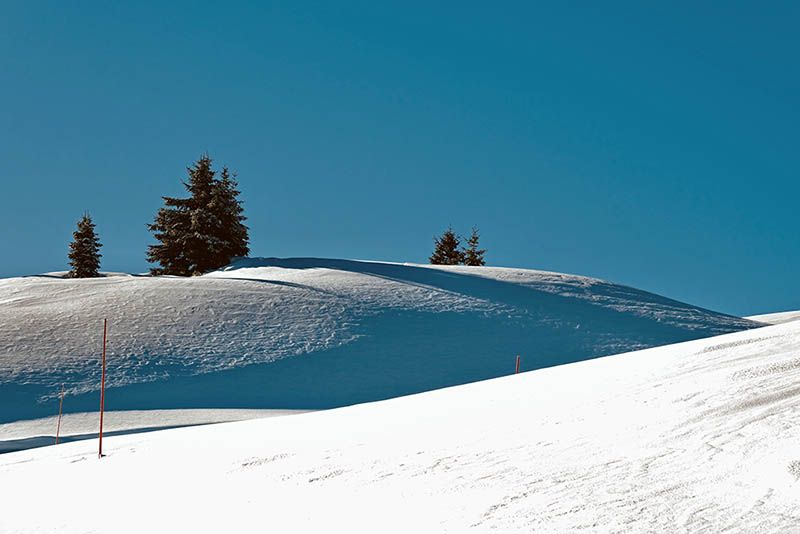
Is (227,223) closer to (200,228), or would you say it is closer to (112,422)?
(200,228)

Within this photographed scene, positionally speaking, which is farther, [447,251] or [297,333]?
[447,251]

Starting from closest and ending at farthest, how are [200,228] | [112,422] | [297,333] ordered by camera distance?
[112,422], [297,333], [200,228]

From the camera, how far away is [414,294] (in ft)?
100

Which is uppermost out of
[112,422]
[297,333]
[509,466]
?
[297,333]

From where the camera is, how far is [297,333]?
25016mm

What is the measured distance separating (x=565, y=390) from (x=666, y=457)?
2.35m

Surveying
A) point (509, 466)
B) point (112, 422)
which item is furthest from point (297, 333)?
point (509, 466)

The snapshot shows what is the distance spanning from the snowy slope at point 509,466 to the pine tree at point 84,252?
4101 cm

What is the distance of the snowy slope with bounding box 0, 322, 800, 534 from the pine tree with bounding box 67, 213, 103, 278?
41.0 metres

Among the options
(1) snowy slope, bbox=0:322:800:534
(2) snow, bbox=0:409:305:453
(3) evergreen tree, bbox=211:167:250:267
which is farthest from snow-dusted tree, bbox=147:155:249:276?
(1) snowy slope, bbox=0:322:800:534

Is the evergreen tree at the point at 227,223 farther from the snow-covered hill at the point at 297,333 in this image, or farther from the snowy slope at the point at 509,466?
the snowy slope at the point at 509,466

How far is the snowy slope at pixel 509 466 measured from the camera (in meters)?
3.91

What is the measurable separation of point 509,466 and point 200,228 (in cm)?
4151

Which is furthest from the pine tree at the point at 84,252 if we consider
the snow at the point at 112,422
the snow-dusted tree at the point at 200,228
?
the snow at the point at 112,422
